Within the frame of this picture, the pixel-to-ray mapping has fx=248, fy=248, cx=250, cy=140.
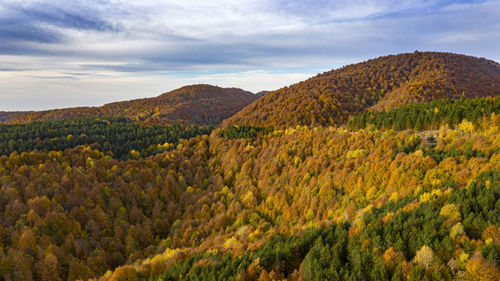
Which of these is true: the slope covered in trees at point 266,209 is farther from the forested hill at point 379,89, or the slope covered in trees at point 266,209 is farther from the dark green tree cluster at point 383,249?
the forested hill at point 379,89

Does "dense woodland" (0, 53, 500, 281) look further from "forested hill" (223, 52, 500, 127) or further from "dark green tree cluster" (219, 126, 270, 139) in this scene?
"forested hill" (223, 52, 500, 127)

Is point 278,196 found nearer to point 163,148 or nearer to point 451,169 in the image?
point 451,169

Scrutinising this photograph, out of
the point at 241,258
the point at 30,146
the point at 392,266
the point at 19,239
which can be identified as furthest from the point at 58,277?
the point at 30,146

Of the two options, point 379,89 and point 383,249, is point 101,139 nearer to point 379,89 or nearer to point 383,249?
point 383,249

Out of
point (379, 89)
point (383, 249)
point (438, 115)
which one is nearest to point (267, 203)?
point (383, 249)

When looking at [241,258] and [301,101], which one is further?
[301,101]

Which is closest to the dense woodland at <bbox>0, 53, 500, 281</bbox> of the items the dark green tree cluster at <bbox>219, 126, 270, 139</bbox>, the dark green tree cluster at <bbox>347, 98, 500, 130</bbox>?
the dark green tree cluster at <bbox>347, 98, 500, 130</bbox>

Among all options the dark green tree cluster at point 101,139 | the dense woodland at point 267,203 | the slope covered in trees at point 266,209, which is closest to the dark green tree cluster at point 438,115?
the dense woodland at point 267,203
